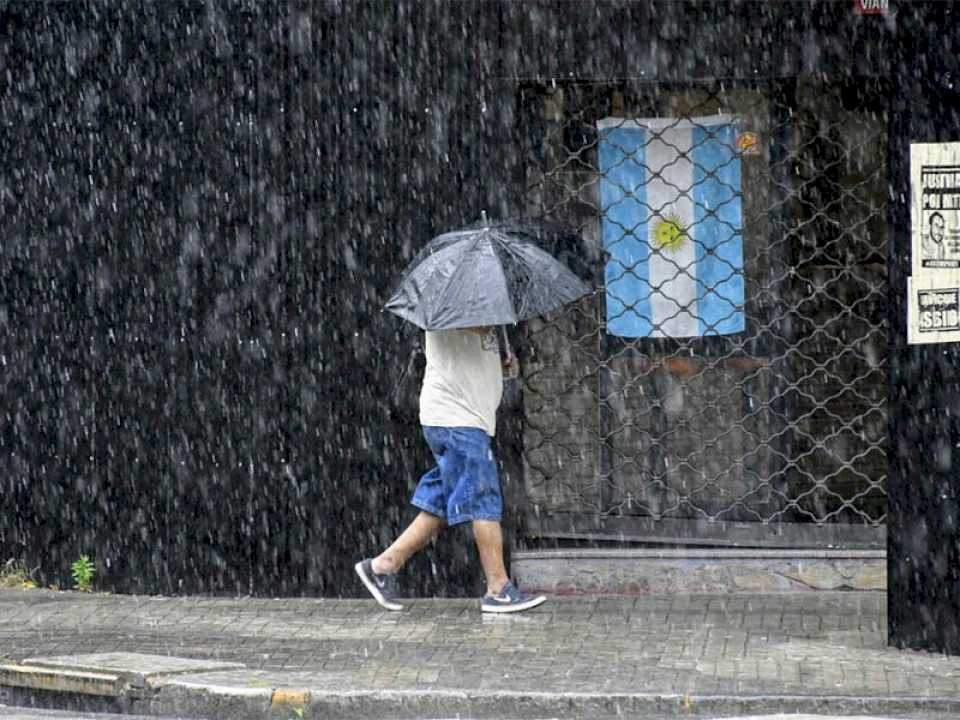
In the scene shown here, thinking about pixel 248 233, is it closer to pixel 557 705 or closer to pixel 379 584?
pixel 379 584

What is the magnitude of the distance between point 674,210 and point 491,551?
2270 mm

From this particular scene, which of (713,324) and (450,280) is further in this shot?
(713,324)

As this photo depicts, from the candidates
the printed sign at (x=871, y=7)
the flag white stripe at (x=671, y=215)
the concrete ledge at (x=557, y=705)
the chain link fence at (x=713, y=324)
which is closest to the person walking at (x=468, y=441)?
the chain link fence at (x=713, y=324)

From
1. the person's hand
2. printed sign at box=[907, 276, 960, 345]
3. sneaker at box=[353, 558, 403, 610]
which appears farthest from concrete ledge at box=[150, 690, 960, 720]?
the person's hand

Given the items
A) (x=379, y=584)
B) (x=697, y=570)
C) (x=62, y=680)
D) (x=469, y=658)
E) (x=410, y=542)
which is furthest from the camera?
(x=697, y=570)

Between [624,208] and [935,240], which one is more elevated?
[624,208]

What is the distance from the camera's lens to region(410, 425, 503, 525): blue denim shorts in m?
9.88

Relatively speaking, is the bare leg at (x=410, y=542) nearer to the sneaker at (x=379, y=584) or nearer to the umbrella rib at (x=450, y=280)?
the sneaker at (x=379, y=584)

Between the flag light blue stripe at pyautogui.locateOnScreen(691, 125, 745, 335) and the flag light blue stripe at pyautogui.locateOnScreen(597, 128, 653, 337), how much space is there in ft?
0.98

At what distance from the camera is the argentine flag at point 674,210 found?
10.9 meters

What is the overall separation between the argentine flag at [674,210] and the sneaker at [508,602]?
1918 millimetres

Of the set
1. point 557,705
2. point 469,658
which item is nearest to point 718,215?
point 469,658

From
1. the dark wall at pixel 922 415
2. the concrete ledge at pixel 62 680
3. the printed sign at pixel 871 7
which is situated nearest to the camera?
the concrete ledge at pixel 62 680

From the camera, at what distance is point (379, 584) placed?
10242 millimetres
